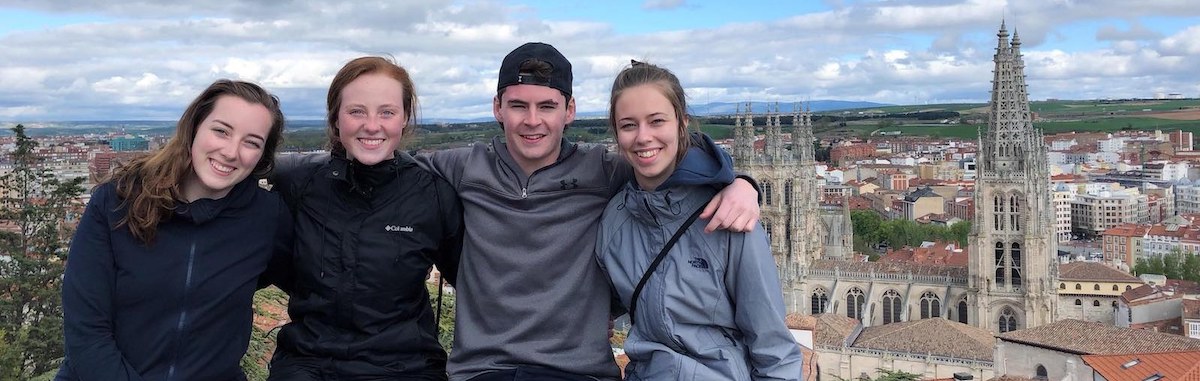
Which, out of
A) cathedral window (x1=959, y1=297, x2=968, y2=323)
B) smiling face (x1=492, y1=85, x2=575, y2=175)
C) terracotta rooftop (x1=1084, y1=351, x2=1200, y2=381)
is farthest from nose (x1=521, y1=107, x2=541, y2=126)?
cathedral window (x1=959, y1=297, x2=968, y2=323)

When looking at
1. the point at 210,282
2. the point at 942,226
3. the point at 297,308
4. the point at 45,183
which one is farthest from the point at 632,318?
the point at 942,226

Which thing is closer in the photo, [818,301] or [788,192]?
[818,301]

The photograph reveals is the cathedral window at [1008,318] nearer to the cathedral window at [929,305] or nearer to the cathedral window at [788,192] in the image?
the cathedral window at [929,305]

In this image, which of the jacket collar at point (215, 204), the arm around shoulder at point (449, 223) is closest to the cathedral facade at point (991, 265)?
the arm around shoulder at point (449, 223)

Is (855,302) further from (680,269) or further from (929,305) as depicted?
(680,269)

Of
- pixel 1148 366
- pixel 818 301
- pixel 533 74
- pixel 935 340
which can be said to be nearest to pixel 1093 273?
pixel 818 301

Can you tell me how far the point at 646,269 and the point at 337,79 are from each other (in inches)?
53.7

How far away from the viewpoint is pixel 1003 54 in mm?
36656

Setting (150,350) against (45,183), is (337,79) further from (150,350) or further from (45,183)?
(45,183)

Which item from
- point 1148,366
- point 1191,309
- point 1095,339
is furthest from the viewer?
point 1191,309

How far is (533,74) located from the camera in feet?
11.5

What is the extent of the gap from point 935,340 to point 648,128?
2407 cm

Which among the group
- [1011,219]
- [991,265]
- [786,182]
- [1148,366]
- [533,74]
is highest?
[533,74]

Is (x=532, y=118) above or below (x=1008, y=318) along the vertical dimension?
above
